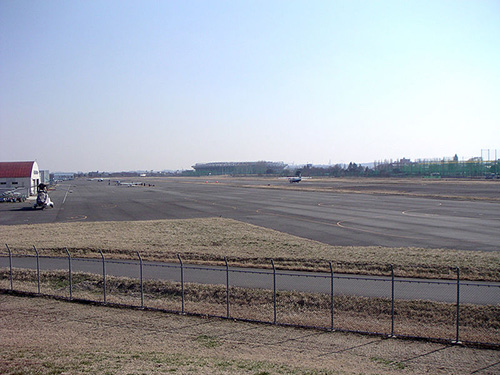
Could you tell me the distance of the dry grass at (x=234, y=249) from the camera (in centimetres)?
2178

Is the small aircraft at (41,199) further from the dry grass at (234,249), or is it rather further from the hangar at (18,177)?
the hangar at (18,177)

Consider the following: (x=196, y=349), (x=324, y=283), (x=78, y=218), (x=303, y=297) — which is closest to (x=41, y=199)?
(x=78, y=218)

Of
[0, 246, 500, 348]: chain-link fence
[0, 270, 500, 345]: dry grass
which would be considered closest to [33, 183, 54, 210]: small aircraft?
[0, 246, 500, 348]: chain-link fence

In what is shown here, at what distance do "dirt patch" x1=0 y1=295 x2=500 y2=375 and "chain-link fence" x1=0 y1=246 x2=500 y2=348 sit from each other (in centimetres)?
85

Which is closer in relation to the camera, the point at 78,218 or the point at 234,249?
the point at 234,249

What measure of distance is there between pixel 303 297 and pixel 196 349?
5.88 metres

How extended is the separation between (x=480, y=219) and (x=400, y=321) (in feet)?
104

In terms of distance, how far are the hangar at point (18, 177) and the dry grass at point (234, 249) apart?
52.8 metres

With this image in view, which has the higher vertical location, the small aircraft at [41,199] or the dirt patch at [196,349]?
the small aircraft at [41,199]

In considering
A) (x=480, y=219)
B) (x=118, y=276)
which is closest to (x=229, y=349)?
(x=118, y=276)

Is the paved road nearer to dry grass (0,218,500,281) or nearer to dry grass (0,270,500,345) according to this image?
dry grass (0,270,500,345)

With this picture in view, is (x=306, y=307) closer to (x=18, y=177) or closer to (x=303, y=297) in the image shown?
(x=303, y=297)

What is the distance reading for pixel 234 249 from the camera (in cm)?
2788

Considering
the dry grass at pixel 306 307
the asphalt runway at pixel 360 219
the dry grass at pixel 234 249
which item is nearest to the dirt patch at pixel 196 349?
the dry grass at pixel 306 307
